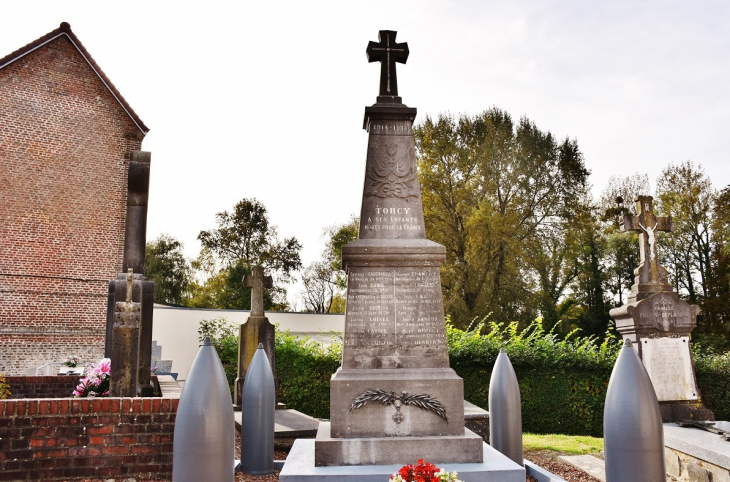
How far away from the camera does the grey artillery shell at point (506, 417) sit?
18.5ft

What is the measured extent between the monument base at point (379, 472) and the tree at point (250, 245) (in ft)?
96.0

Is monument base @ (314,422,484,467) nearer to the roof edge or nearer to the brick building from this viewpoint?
the brick building

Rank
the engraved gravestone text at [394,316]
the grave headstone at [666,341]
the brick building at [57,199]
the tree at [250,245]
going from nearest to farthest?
the engraved gravestone text at [394,316] → the grave headstone at [666,341] → the brick building at [57,199] → the tree at [250,245]

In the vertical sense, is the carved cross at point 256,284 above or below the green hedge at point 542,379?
above

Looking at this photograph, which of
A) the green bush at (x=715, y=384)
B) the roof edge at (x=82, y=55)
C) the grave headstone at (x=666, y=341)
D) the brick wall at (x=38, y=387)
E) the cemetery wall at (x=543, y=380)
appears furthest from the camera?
the roof edge at (x=82, y=55)

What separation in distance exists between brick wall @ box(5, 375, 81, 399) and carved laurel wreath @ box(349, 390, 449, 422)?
5.20 m

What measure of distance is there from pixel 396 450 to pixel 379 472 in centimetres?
37

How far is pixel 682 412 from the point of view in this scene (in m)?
8.99

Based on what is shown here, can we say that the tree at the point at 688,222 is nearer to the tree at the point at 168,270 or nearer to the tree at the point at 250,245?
the tree at the point at 250,245

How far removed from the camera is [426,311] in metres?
5.30

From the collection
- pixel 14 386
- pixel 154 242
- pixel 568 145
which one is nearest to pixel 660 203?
pixel 568 145

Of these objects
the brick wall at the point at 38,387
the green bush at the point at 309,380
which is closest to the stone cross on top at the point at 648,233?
the green bush at the point at 309,380

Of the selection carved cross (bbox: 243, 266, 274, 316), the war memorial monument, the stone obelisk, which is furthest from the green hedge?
the stone obelisk

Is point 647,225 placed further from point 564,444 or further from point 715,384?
point 715,384
